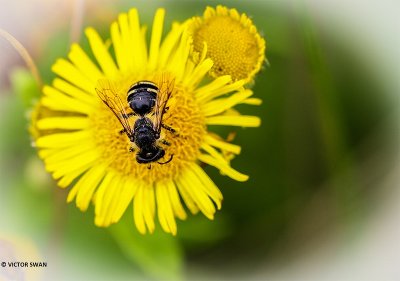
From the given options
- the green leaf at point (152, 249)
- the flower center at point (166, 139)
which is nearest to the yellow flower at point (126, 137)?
the flower center at point (166, 139)

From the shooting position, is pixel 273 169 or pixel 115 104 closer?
pixel 115 104

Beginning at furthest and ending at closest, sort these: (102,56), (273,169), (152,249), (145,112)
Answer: (273,169) < (152,249) < (102,56) < (145,112)

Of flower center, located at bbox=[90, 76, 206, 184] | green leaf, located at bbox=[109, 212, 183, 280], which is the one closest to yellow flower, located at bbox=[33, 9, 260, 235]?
flower center, located at bbox=[90, 76, 206, 184]

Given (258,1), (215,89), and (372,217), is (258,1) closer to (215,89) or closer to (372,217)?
(215,89)

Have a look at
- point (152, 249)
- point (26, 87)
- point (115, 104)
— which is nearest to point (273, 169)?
point (152, 249)

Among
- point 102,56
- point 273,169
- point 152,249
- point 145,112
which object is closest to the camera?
point 145,112

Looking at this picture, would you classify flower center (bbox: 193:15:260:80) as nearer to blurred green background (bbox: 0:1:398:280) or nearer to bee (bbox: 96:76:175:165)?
bee (bbox: 96:76:175:165)

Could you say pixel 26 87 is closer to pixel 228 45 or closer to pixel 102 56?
pixel 102 56

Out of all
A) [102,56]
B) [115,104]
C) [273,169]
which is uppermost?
[102,56]
